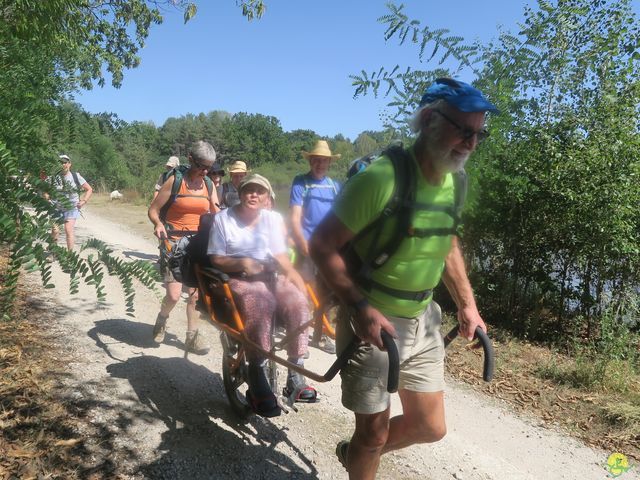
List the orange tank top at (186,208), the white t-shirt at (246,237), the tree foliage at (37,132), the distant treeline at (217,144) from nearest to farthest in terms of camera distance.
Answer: the tree foliage at (37,132), the white t-shirt at (246,237), the orange tank top at (186,208), the distant treeline at (217,144)

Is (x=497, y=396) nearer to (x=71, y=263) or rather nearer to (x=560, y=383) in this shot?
(x=560, y=383)

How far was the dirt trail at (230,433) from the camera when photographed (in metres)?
3.30

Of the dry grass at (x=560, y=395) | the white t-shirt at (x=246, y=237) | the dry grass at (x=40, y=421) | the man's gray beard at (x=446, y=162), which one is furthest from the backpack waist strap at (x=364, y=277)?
the dry grass at (x=560, y=395)

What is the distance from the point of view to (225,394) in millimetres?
4262

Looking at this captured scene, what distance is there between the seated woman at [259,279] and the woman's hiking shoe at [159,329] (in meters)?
1.70

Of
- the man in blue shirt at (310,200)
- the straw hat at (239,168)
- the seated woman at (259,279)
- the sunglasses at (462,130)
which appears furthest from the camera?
the straw hat at (239,168)

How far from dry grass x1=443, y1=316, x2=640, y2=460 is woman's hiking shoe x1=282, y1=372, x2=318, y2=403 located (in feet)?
6.78

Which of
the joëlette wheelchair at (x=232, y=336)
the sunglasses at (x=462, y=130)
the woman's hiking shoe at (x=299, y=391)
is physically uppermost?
the sunglasses at (x=462, y=130)

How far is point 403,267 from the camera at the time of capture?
239 centimetres

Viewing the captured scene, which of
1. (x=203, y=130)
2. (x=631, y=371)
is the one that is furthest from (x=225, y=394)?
(x=203, y=130)

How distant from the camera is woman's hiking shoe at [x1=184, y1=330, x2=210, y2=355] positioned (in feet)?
16.6

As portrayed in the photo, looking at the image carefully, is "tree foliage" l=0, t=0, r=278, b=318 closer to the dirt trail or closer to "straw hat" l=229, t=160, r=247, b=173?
the dirt trail

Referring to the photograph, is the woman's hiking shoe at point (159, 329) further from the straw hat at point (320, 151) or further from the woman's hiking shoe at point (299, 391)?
the straw hat at point (320, 151)

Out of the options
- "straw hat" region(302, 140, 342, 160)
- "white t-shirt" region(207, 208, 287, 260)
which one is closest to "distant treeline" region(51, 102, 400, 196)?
"straw hat" region(302, 140, 342, 160)
